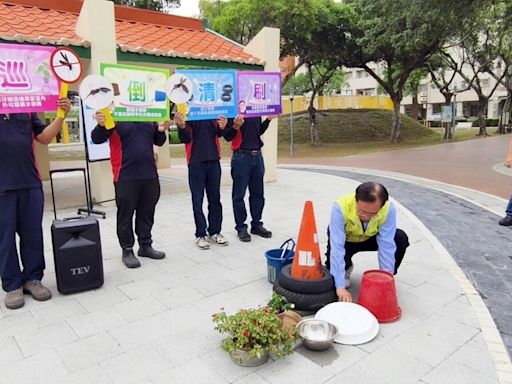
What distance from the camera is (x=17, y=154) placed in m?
3.50

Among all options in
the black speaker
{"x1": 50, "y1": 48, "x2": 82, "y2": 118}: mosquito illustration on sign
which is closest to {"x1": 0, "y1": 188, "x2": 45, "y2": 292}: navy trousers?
the black speaker

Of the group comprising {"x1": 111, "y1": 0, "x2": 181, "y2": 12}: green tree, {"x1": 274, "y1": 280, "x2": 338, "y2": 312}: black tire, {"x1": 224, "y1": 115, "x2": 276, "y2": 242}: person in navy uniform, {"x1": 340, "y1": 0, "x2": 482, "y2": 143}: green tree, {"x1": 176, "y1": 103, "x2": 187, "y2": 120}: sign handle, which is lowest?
{"x1": 274, "y1": 280, "x2": 338, "y2": 312}: black tire

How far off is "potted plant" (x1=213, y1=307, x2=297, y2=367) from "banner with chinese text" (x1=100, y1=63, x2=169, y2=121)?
2.67 meters

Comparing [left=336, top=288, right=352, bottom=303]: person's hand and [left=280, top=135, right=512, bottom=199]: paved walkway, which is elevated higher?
[left=336, top=288, right=352, bottom=303]: person's hand

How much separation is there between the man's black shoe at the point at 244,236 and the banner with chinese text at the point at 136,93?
1758 millimetres

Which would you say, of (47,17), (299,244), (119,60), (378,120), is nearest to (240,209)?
(299,244)

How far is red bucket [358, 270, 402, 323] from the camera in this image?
325 centimetres

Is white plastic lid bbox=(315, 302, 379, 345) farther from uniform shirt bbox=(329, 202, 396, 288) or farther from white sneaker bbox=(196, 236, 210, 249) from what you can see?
white sneaker bbox=(196, 236, 210, 249)

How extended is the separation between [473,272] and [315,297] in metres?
2.12

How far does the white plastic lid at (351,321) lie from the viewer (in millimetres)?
3002

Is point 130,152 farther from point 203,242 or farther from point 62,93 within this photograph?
point 203,242

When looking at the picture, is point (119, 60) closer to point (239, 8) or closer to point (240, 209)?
point (240, 209)

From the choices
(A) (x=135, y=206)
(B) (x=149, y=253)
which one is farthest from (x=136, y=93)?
(B) (x=149, y=253)

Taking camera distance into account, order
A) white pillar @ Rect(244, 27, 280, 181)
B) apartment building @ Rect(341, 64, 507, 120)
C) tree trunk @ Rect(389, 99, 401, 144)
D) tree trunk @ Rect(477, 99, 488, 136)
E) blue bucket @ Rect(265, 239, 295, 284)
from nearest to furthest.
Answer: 1. blue bucket @ Rect(265, 239, 295, 284)
2. white pillar @ Rect(244, 27, 280, 181)
3. tree trunk @ Rect(389, 99, 401, 144)
4. tree trunk @ Rect(477, 99, 488, 136)
5. apartment building @ Rect(341, 64, 507, 120)
